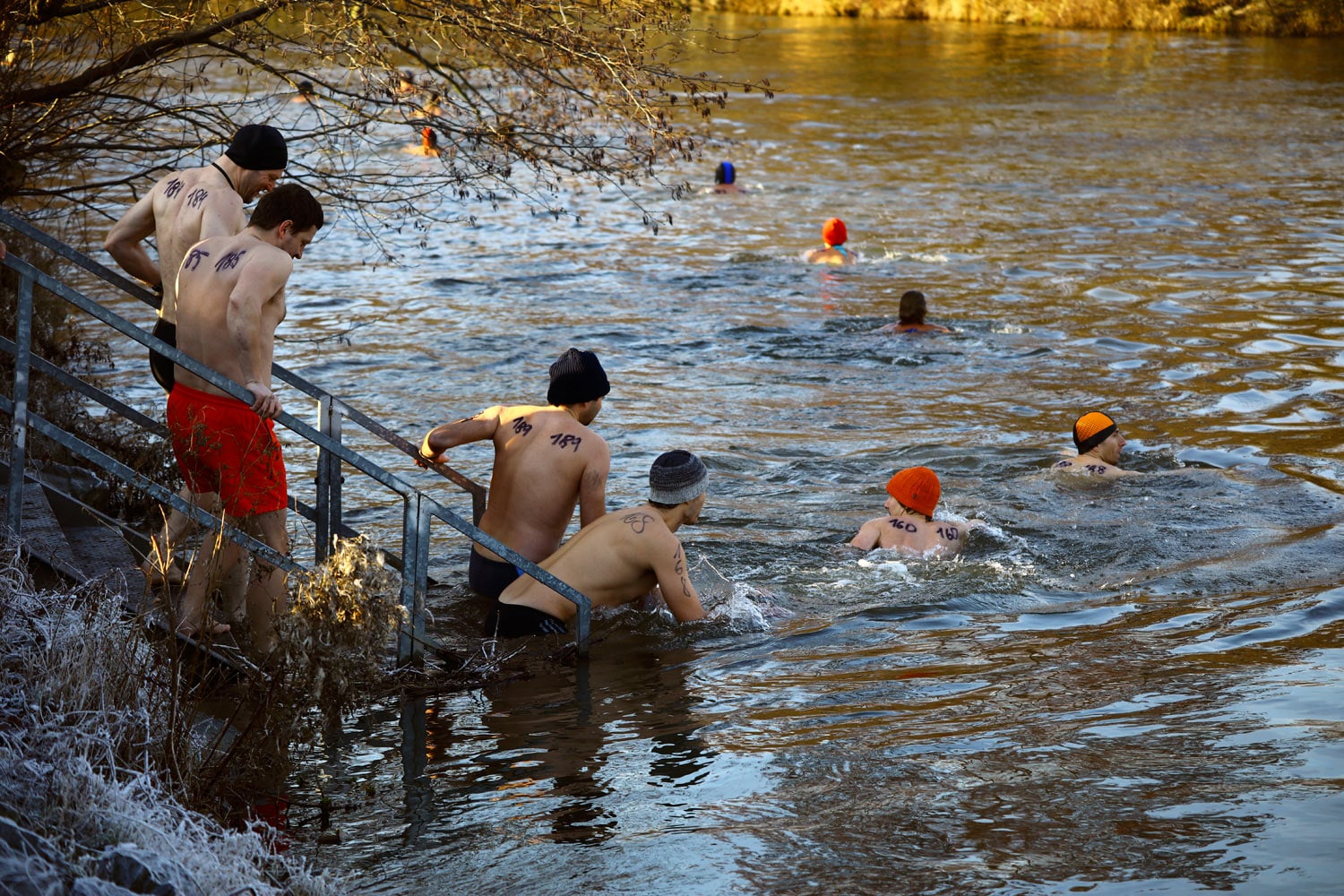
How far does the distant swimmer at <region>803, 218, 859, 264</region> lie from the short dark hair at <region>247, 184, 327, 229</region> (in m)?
12.3

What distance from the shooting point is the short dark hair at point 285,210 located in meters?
5.96

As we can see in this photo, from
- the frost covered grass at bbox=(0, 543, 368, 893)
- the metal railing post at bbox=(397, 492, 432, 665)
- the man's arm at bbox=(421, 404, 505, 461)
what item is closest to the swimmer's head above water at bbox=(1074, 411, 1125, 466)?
the man's arm at bbox=(421, 404, 505, 461)

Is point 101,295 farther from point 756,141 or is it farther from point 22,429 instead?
point 756,141

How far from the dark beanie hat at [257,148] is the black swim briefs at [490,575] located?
251 centimetres

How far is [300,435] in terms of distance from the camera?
582 cm

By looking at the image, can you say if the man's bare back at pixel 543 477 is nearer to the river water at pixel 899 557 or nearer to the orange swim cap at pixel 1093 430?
the river water at pixel 899 557

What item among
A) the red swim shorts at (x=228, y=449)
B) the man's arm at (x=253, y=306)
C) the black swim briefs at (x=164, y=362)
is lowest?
the red swim shorts at (x=228, y=449)

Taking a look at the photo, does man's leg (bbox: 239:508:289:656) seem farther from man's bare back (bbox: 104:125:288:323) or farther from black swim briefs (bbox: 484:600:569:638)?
black swim briefs (bbox: 484:600:569:638)

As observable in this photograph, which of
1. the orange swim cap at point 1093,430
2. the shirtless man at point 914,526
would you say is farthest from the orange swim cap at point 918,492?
the orange swim cap at point 1093,430

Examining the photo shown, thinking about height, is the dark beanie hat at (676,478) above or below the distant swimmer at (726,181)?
below

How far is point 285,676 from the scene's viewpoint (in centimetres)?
558

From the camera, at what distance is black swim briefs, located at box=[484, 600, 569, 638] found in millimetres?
7211

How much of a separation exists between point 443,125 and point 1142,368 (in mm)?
7907

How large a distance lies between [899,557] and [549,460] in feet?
8.42
